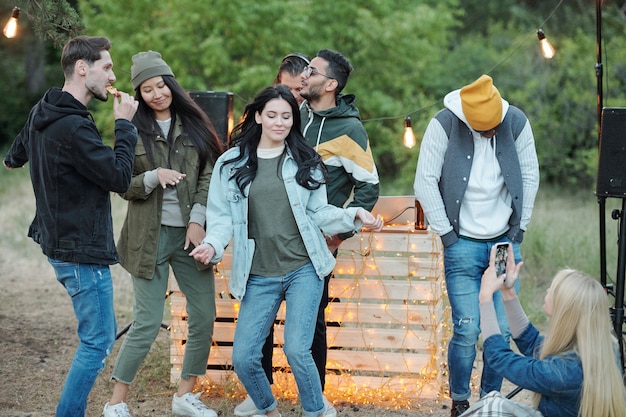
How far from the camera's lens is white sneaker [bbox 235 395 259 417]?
4.89 m

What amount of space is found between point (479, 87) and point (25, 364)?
3.68 meters

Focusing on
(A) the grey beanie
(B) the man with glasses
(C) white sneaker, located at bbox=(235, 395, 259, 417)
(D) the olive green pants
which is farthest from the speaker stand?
(A) the grey beanie

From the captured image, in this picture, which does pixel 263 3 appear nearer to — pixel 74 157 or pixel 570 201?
pixel 570 201

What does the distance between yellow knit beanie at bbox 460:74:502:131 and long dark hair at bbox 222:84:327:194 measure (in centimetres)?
80

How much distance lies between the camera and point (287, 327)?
4.30 m

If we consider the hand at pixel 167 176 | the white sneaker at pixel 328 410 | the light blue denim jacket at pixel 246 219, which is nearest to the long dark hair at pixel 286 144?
the light blue denim jacket at pixel 246 219

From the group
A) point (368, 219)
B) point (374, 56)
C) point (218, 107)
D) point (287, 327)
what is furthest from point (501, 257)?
point (374, 56)

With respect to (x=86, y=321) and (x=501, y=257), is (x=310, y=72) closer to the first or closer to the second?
(x=501, y=257)

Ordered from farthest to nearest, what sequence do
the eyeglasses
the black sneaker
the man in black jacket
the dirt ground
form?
the dirt ground → the eyeglasses → the black sneaker → the man in black jacket

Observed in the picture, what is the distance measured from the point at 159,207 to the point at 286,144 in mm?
766

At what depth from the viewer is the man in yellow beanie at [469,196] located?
4.57m

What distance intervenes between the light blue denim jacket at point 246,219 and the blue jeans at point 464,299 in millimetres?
611

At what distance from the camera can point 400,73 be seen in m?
17.0

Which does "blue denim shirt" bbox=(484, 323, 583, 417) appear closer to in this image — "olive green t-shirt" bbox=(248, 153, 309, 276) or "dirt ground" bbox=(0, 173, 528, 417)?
"olive green t-shirt" bbox=(248, 153, 309, 276)
